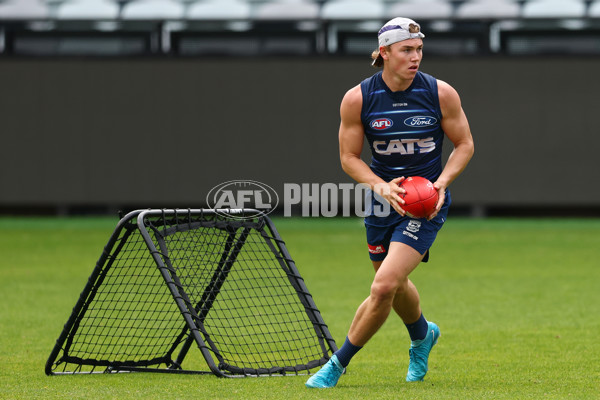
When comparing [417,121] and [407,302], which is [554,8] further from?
[407,302]

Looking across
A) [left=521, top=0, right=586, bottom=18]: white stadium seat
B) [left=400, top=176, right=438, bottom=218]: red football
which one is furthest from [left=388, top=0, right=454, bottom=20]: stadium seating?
[left=400, top=176, right=438, bottom=218]: red football

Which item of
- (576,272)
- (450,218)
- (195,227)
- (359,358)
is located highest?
(195,227)

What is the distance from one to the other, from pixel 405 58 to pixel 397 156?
0.65 meters

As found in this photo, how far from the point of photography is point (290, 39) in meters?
23.2

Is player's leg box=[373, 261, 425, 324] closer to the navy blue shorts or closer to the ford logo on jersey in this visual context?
the navy blue shorts

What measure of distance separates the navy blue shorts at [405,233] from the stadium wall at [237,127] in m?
16.1

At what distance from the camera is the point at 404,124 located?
6.21 metres

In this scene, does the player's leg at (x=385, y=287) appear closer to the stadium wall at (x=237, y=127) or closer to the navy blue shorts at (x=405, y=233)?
the navy blue shorts at (x=405, y=233)

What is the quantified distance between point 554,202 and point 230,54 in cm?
855

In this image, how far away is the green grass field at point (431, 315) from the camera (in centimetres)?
605

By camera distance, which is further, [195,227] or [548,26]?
[548,26]

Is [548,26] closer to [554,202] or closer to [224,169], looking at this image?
[554,202]

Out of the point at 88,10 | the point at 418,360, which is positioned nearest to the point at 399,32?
the point at 418,360

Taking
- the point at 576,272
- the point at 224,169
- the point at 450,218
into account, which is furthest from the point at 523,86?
the point at 576,272
